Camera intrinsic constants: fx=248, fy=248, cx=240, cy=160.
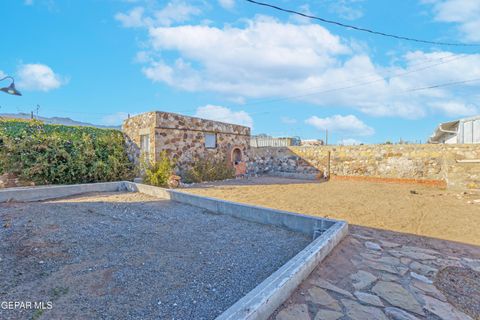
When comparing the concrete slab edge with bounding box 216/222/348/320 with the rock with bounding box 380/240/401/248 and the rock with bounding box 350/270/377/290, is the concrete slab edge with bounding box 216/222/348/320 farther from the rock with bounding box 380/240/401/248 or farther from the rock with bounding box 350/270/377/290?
the rock with bounding box 380/240/401/248

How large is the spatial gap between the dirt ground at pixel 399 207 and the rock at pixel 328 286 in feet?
8.48

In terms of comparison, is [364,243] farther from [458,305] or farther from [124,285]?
[124,285]

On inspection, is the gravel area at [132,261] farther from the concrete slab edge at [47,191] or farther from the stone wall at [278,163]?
the stone wall at [278,163]

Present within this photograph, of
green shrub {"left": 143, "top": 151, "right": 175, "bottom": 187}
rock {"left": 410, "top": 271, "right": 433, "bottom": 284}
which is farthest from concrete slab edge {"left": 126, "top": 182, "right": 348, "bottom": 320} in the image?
green shrub {"left": 143, "top": 151, "right": 175, "bottom": 187}

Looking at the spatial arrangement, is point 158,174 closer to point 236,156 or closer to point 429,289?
point 236,156

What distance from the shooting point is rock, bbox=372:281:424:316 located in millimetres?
2055

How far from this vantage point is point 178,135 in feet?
33.6

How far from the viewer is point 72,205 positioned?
5379 mm

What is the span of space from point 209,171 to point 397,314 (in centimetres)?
920

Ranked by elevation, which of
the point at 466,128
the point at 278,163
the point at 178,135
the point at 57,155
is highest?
the point at 466,128

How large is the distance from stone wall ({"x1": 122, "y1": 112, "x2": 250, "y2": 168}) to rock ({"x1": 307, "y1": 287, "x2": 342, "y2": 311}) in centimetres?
834

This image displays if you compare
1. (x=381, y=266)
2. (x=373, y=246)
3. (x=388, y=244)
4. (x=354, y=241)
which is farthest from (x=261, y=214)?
(x=381, y=266)

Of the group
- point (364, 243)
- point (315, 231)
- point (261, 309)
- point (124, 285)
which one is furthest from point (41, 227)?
point (364, 243)

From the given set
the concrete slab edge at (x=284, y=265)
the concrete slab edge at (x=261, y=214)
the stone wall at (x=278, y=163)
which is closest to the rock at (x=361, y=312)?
the concrete slab edge at (x=284, y=265)
